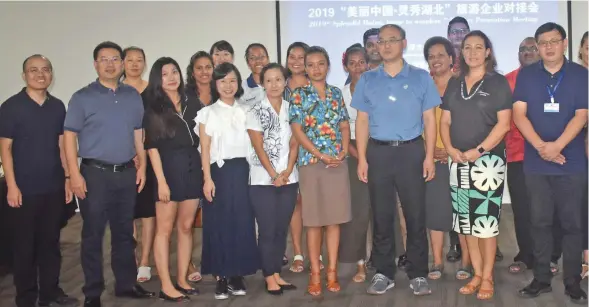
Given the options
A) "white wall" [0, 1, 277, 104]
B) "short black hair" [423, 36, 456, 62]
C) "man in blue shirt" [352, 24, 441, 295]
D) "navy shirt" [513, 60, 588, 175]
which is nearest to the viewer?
"navy shirt" [513, 60, 588, 175]

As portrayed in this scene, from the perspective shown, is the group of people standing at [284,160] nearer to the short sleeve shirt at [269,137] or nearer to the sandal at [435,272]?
the short sleeve shirt at [269,137]

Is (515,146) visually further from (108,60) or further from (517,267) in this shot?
(108,60)

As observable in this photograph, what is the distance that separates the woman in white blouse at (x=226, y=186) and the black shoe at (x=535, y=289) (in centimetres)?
161

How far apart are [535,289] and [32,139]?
3.04 metres

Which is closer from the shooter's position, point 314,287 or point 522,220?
point 314,287

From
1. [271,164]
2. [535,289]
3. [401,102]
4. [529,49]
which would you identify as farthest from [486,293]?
[529,49]

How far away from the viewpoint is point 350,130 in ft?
14.2

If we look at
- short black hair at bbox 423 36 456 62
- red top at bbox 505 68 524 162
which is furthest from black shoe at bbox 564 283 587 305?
short black hair at bbox 423 36 456 62

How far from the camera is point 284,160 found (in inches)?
152

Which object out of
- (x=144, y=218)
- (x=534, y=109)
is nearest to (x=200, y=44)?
(x=144, y=218)

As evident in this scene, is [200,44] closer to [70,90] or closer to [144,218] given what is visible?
[70,90]

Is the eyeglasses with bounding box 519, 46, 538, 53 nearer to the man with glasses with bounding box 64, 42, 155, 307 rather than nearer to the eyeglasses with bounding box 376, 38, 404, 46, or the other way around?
the eyeglasses with bounding box 376, 38, 404, 46

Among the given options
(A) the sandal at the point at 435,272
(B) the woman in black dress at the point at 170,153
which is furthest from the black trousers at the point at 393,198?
(B) the woman in black dress at the point at 170,153

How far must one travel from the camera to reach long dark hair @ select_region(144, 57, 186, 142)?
3783 mm
